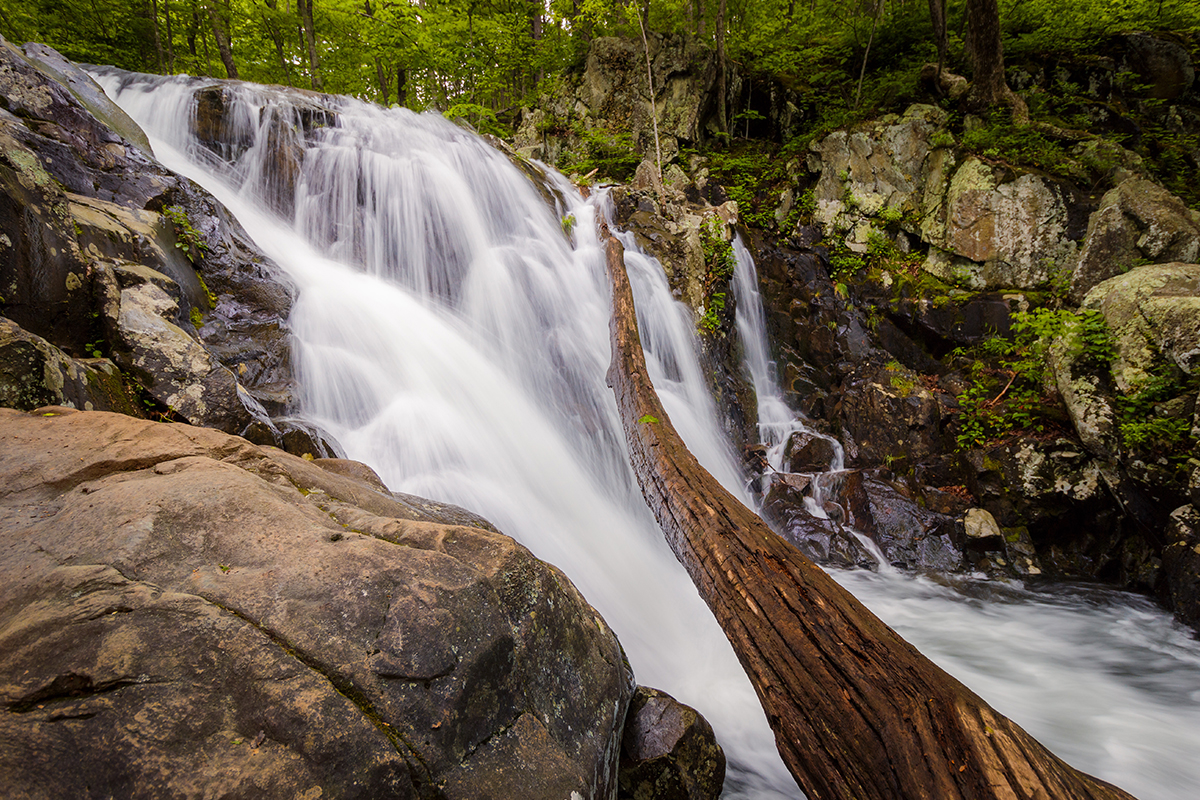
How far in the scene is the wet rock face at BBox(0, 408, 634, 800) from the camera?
1.09m

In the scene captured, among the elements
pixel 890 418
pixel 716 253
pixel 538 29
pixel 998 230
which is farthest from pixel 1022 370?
pixel 538 29

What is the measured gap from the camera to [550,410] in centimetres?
596

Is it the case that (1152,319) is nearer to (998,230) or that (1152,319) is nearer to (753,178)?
(998,230)

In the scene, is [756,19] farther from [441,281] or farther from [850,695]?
[850,695]

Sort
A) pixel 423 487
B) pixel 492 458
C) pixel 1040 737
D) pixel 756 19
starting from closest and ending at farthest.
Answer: pixel 1040 737, pixel 423 487, pixel 492 458, pixel 756 19

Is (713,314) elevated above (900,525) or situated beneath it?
elevated above

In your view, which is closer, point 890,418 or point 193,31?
point 890,418

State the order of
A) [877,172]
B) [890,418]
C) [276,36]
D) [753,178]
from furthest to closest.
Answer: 1. [276,36]
2. [753,178]
3. [877,172]
4. [890,418]

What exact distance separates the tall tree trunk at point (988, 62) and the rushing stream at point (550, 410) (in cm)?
494

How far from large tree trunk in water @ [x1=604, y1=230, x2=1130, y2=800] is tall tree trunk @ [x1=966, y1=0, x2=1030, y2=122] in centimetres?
1002

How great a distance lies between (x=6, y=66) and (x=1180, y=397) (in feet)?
37.4

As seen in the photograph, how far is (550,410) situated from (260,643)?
185 inches

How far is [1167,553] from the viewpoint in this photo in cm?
491

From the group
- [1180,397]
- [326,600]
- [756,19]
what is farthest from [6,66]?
[756,19]
